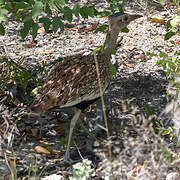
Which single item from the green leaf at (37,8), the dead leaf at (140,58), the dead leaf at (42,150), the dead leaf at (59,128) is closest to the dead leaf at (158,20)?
the dead leaf at (140,58)

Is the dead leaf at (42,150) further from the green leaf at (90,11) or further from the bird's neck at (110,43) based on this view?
the green leaf at (90,11)

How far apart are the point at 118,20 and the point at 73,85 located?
840 millimetres

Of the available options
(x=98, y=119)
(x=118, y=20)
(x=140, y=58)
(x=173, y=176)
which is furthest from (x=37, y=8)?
(x=140, y=58)

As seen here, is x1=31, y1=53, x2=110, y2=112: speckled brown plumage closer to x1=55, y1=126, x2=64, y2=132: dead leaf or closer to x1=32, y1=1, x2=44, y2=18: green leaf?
x1=55, y1=126, x2=64, y2=132: dead leaf

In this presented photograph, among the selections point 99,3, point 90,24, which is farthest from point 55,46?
point 99,3

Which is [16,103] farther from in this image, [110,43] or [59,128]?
[110,43]

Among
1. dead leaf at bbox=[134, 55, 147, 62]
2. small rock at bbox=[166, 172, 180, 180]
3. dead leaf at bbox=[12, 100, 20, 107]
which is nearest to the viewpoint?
small rock at bbox=[166, 172, 180, 180]

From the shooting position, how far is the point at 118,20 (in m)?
4.45

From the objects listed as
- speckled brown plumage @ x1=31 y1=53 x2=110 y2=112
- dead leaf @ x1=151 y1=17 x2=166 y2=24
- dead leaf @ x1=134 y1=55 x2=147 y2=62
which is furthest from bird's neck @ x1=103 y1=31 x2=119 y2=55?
dead leaf @ x1=151 y1=17 x2=166 y2=24

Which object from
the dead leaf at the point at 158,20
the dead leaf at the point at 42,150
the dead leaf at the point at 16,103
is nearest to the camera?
the dead leaf at the point at 42,150

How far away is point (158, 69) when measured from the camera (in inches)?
225

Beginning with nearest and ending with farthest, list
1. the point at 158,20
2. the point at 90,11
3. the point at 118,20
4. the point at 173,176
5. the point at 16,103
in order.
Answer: the point at 173,176
the point at 90,11
the point at 118,20
the point at 16,103
the point at 158,20

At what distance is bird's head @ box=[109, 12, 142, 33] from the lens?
4.42 metres

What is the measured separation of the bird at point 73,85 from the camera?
4.05m
